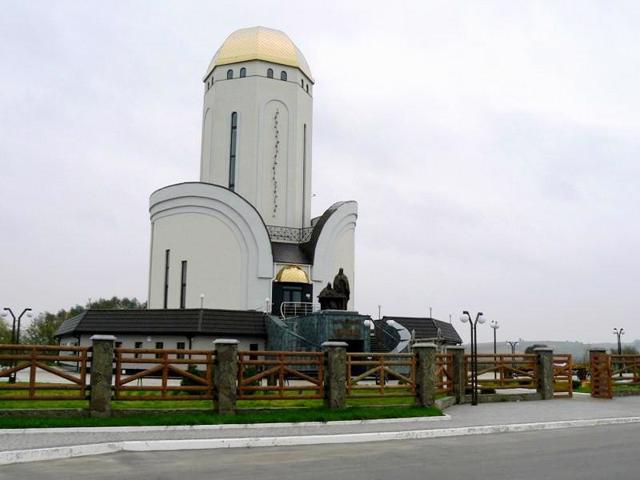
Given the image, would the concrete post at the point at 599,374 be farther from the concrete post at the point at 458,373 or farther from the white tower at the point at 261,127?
the white tower at the point at 261,127

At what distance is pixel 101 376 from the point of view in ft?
46.1

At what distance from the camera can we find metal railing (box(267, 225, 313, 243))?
135 ft

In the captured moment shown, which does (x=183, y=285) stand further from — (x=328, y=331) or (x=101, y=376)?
(x=101, y=376)

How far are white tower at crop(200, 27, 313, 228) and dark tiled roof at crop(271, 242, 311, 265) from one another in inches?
70.9

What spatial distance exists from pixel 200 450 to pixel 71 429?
112 inches

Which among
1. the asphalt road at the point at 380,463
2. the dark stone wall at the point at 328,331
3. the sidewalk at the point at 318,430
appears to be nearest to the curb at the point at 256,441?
the sidewalk at the point at 318,430

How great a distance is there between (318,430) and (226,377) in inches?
97.4

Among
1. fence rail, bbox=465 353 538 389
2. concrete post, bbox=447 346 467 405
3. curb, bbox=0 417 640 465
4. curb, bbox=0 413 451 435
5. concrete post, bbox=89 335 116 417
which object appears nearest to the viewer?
curb, bbox=0 417 640 465

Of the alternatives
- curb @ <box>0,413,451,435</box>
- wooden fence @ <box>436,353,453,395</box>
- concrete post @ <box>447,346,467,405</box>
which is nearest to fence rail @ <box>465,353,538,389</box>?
concrete post @ <box>447,346,467,405</box>

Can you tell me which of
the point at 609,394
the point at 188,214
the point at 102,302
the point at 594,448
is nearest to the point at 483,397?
the point at 609,394

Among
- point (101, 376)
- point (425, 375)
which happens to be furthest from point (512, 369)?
point (101, 376)

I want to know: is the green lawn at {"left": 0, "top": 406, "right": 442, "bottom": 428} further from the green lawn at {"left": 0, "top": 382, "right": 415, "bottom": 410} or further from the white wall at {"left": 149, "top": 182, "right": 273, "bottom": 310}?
the white wall at {"left": 149, "top": 182, "right": 273, "bottom": 310}

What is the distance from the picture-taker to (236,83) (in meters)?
42.6

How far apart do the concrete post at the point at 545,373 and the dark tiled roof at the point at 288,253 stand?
785 inches
